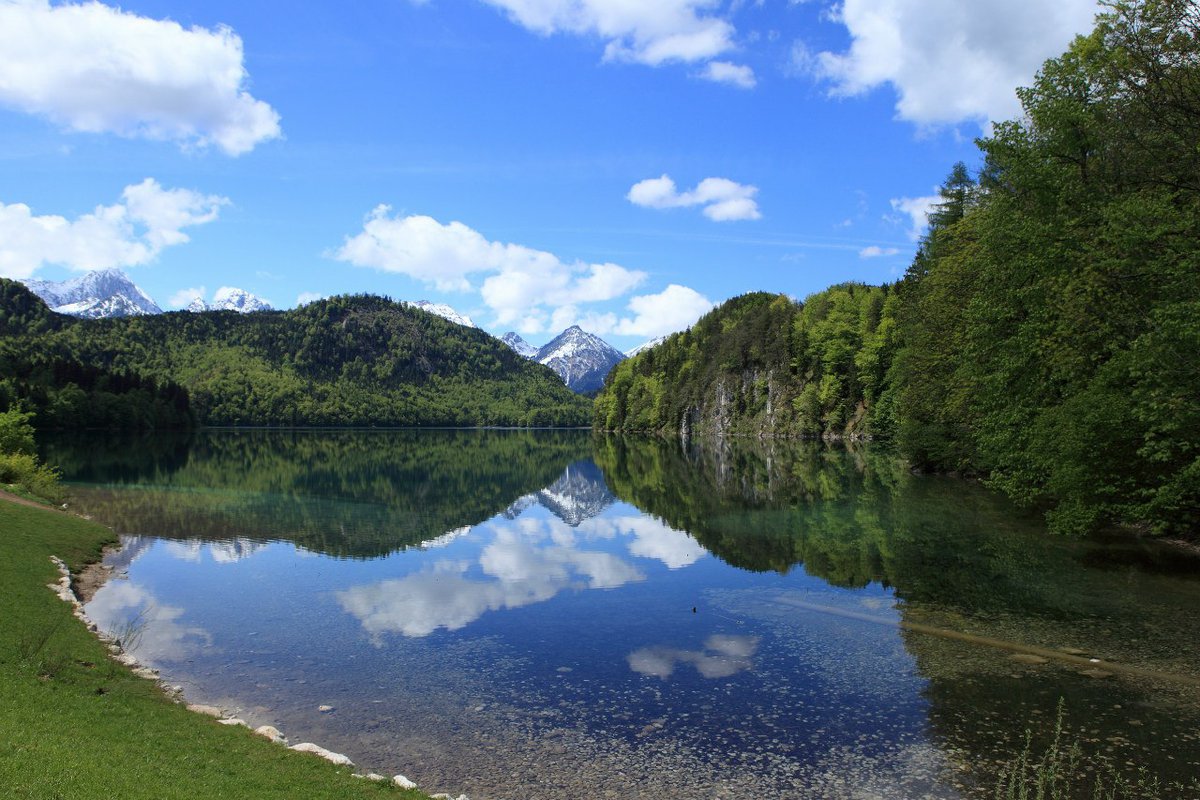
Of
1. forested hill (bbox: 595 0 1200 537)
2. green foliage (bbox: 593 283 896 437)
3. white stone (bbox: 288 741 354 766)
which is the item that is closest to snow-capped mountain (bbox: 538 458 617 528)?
forested hill (bbox: 595 0 1200 537)

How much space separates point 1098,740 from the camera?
47.9 ft

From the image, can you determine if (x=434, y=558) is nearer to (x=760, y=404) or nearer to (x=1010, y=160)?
(x=1010, y=160)

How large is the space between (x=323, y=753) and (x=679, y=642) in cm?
1119

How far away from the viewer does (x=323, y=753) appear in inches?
542

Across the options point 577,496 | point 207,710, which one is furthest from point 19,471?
point 207,710

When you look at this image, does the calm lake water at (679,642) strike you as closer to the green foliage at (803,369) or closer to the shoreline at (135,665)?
the shoreline at (135,665)

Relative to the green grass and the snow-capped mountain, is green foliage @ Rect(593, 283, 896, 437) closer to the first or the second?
the snow-capped mountain

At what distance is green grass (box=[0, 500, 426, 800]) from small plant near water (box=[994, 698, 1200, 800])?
10.4 meters

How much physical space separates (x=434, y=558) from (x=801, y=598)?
700 inches

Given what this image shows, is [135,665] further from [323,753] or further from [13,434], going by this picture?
[13,434]

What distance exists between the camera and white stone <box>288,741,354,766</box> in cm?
1336

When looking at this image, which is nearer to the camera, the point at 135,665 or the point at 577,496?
the point at 135,665

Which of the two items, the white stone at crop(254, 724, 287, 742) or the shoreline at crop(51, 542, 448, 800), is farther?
the white stone at crop(254, 724, 287, 742)

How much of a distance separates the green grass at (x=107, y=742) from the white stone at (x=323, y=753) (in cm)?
29
